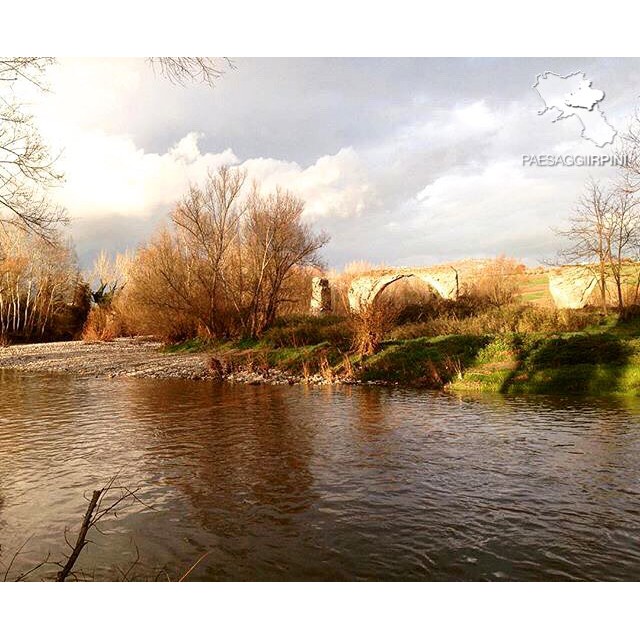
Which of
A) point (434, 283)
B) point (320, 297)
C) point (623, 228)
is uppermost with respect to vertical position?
point (434, 283)

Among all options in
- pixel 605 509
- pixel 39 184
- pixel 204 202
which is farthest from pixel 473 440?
pixel 204 202

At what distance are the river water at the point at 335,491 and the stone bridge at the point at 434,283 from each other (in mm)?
6603

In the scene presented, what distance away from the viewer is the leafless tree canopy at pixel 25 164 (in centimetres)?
473

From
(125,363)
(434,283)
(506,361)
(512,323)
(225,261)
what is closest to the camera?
(506,361)

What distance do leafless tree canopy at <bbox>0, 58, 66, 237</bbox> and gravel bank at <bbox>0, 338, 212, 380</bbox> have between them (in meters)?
8.85

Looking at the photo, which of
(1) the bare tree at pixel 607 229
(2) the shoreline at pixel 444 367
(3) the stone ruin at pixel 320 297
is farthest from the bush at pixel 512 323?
(3) the stone ruin at pixel 320 297

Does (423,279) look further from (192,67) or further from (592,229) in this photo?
(192,67)

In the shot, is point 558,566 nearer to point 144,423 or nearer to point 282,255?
point 144,423

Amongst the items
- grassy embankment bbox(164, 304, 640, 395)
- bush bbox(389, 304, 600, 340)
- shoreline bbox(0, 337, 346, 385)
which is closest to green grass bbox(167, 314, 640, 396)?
grassy embankment bbox(164, 304, 640, 395)

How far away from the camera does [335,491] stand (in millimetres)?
4578

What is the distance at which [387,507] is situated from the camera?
4109 millimetres

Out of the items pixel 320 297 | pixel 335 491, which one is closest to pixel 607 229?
pixel 335 491

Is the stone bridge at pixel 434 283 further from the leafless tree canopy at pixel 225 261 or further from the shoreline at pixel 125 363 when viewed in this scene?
the shoreline at pixel 125 363

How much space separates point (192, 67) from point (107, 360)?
15.7 m
